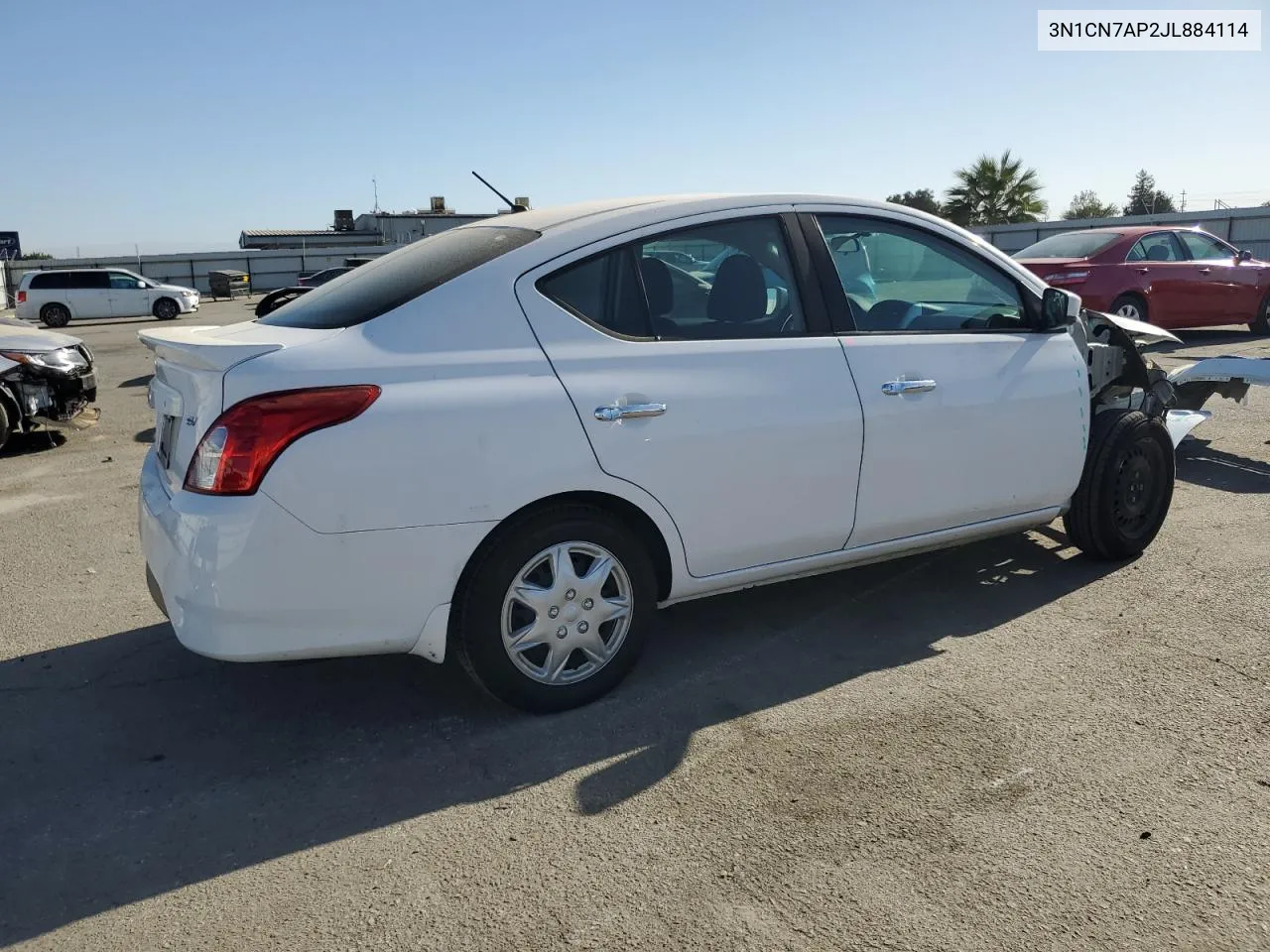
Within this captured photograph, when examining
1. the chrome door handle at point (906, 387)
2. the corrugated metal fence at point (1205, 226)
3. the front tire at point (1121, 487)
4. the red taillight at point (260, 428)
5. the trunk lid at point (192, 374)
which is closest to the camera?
the red taillight at point (260, 428)

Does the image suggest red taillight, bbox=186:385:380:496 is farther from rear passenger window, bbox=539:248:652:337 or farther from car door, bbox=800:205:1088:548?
car door, bbox=800:205:1088:548

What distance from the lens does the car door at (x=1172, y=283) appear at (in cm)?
1341

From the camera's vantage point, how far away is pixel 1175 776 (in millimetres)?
3186

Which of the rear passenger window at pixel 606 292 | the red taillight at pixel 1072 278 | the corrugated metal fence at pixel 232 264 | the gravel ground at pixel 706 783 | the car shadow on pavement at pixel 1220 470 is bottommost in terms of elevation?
the gravel ground at pixel 706 783

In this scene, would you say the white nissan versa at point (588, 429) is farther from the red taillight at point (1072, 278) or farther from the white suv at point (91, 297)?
the white suv at point (91, 297)

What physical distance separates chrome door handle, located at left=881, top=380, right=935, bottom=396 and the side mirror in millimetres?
842

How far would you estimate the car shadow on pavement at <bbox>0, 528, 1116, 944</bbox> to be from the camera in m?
2.95

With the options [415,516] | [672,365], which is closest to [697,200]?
[672,365]

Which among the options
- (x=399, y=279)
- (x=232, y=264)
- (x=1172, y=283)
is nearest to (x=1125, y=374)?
(x=399, y=279)

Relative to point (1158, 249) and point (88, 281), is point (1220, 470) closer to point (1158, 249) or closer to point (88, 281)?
point (1158, 249)

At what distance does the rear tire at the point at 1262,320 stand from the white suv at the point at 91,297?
2839 centimetres

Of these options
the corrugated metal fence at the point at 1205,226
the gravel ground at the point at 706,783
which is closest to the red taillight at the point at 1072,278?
the gravel ground at the point at 706,783

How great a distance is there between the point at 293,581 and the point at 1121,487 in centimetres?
378

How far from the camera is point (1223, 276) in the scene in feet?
46.8
